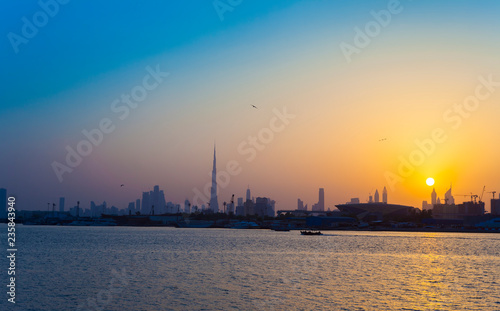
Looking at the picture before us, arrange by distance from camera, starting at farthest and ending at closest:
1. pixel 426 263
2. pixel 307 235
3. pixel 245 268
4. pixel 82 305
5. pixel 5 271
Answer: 1. pixel 307 235
2. pixel 426 263
3. pixel 245 268
4. pixel 5 271
5. pixel 82 305

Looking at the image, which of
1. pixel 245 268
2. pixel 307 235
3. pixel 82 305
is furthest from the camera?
pixel 307 235

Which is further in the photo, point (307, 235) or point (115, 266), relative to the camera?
point (307, 235)

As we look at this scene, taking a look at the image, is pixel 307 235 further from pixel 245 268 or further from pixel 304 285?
pixel 304 285

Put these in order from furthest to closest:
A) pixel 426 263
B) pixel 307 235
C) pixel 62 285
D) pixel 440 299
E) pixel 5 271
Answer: pixel 307 235 < pixel 426 263 < pixel 5 271 < pixel 62 285 < pixel 440 299

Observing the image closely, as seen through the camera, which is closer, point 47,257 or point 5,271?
point 5,271

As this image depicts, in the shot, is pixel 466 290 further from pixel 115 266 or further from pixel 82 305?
pixel 115 266

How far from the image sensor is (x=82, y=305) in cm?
4047

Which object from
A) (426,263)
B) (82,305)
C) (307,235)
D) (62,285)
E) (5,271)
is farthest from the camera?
(307,235)

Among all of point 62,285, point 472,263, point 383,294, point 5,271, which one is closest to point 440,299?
point 383,294

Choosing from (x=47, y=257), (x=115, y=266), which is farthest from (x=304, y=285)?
(x=47, y=257)

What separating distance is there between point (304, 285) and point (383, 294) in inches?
321

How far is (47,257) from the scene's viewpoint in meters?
79.9

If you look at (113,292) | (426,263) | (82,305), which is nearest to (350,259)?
(426,263)

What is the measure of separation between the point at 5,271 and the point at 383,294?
136ft
